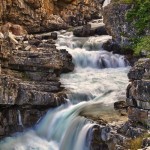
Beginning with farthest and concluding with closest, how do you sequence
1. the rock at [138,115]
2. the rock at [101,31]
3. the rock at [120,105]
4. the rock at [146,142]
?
the rock at [101,31]
the rock at [120,105]
the rock at [138,115]
the rock at [146,142]

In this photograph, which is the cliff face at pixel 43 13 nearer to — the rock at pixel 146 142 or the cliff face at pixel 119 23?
the cliff face at pixel 119 23

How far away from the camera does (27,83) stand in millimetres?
19906

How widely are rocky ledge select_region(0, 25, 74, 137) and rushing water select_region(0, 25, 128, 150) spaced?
0.46 m

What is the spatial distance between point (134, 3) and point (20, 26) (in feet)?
52.5

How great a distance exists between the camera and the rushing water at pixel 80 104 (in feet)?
55.7

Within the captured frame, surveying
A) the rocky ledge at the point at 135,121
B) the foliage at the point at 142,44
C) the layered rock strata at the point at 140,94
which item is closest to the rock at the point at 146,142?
the rocky ledge at the point at 135,121

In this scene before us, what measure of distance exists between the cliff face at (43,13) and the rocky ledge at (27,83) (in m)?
14.1

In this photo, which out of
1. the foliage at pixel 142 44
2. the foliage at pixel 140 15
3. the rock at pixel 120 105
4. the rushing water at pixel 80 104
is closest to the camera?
the rushing water at pixel 80 104

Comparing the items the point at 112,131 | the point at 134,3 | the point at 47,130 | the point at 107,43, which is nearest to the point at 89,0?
the point at 107,43

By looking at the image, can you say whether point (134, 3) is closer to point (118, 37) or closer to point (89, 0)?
point (118, 37)

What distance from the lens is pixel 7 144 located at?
1820 centimetres

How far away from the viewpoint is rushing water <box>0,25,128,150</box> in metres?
17.0

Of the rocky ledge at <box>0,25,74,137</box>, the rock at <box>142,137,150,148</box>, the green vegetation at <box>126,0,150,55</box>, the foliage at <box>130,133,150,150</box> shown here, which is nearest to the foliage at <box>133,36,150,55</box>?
the green vegetation at <box>126,0,150,55</box>

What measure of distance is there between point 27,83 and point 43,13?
802 inches
